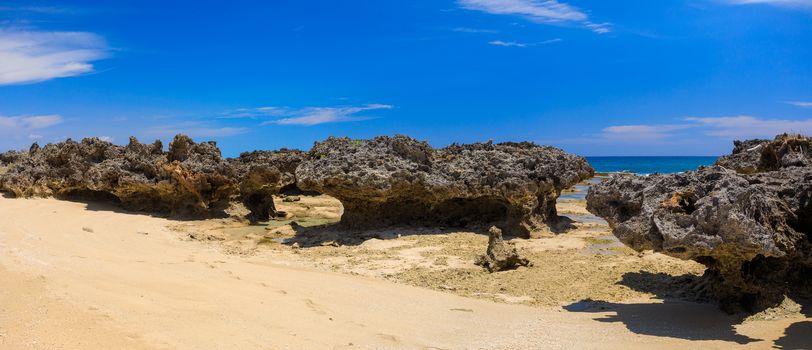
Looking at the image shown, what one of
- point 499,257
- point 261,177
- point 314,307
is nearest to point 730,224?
point 314,307

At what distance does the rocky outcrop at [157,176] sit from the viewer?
18.3 meters

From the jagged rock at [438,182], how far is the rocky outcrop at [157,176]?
12.4 ft

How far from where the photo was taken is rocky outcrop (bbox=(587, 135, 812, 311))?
6.28 m

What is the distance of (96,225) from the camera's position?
15289 millimetres

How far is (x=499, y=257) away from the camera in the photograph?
11008mm

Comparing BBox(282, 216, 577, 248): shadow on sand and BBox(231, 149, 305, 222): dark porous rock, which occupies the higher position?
BBox(231, 149, 305, 222): dark porous rock

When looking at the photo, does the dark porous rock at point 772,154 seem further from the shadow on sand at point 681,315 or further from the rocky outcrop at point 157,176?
the rocky outcrop at point 157,176

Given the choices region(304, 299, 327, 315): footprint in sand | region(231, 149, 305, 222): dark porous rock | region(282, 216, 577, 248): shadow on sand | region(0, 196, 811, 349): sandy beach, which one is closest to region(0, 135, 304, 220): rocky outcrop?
region(231, 149, 305, 222): dark porous rock

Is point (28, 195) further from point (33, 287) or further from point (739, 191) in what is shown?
point (739, 191)

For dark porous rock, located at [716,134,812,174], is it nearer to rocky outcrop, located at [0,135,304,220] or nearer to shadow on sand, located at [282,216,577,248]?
shadow on sand, located at [282,216,577,248]

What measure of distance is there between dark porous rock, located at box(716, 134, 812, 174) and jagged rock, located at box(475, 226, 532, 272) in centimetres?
471

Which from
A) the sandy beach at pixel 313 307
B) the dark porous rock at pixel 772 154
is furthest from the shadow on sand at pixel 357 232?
the dark porous rock at pixel 772 154

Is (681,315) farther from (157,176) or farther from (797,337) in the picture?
(157,176)

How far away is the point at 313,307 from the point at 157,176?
13.1 metres
